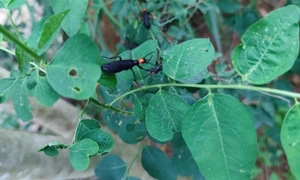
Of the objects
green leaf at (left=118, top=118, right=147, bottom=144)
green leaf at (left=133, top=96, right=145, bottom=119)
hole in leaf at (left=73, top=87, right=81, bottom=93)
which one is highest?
hole in leaf at (left=73, top=87, right=81, bottom=93)

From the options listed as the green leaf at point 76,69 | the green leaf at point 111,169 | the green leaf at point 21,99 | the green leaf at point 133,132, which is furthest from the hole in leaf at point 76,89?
the green leaf at point 111,169

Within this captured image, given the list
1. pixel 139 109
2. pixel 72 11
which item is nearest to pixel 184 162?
pixel 139 109

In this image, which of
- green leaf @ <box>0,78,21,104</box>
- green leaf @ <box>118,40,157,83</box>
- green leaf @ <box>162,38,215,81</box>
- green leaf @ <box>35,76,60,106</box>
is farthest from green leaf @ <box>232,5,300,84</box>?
green leaf @ <box>0,78,21,104</box>

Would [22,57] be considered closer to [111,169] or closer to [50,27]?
[50,27]

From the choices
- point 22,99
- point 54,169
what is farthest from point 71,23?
point 54,169

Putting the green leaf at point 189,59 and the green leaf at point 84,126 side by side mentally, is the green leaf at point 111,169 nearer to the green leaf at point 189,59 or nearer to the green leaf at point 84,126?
the green leaf at point 84,126

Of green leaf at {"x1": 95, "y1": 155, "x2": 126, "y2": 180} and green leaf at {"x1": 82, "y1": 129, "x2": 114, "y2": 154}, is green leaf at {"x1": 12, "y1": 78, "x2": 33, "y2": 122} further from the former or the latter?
green leaf at {"x1": 95, "y1": 155, "x2": 126, "y2": 180}

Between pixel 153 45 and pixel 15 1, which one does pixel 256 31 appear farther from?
pixel 15 1
